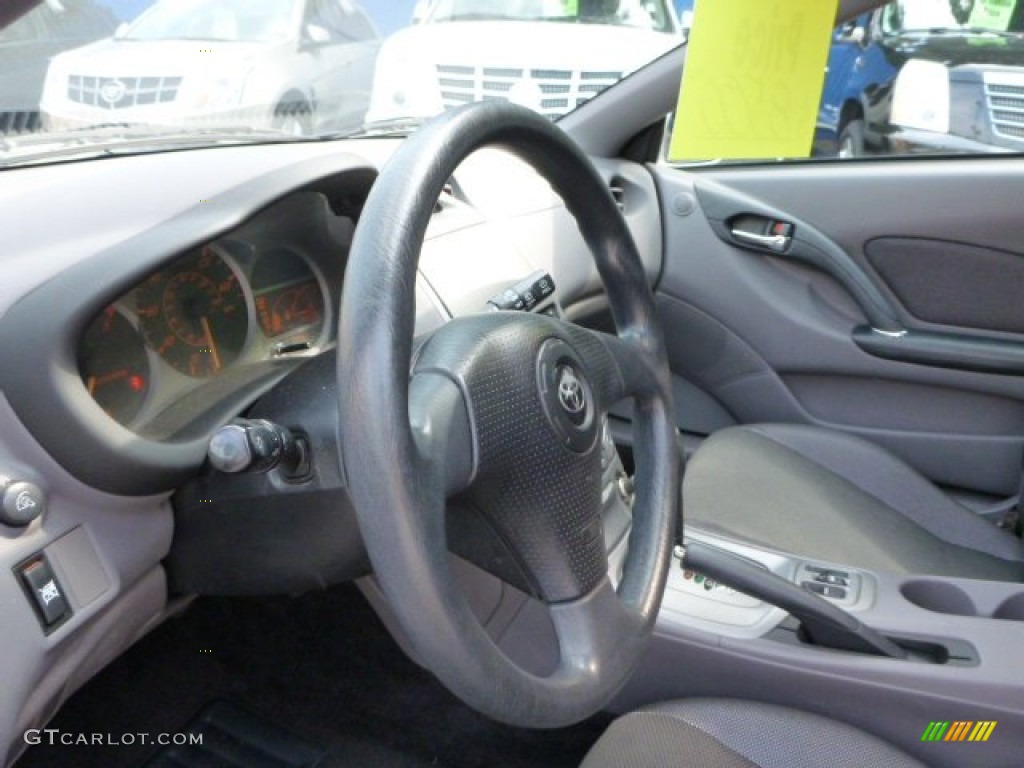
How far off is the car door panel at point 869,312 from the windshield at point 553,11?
46cm

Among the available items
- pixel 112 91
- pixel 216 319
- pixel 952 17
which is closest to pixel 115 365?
pixel 216 319

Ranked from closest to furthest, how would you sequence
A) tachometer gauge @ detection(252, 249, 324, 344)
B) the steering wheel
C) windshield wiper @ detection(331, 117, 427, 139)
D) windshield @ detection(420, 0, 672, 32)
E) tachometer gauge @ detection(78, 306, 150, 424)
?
the steering wheel
tachometer gauge @ detection(78, 306, 150, 424)
tachometer gauge @ detection(252, 249, 324, 344)
windshield wiper @ detection(331, 117, 427, 139)
windshield @ detection(420, 0, 672, 32)

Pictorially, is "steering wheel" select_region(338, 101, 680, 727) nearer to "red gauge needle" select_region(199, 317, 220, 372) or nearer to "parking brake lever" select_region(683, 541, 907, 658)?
"parking brake lever" select_region(683, 541, 907, 658)

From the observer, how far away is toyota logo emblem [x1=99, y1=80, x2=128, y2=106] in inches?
54.4

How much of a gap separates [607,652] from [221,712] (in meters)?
0.97

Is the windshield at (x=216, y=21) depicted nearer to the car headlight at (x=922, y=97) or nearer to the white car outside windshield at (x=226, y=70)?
the white car outside windshield at (x=226, y=70)

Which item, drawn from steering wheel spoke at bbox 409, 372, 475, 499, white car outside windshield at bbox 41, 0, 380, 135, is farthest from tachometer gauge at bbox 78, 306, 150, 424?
steering wheel spoke at bbox 409, 372, 475, 499

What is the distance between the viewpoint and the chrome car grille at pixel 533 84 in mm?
2107

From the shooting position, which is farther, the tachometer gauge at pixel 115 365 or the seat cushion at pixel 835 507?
the seat cushion at pixel 835 507

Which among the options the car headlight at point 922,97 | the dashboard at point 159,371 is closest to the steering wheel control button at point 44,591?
the dashboard at point 159,371

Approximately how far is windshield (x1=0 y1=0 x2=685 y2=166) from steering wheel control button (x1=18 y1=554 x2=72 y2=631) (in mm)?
435

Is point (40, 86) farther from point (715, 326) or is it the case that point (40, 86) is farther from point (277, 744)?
point (715, 326)

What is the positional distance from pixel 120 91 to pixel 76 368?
1.98ft

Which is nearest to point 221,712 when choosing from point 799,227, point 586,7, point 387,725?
point 387,725
